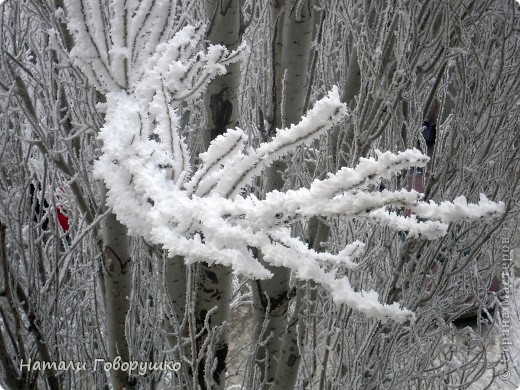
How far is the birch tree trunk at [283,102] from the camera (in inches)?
Answer: 64.4

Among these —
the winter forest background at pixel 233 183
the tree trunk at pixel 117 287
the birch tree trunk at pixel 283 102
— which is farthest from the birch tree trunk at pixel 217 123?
the tree trunk at pixel 117 287

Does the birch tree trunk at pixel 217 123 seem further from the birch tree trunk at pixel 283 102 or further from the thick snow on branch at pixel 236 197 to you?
the thick snow on branch at pixel 236 197

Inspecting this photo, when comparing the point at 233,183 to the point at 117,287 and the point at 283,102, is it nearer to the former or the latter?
the point at 283,102

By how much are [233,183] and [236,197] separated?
3 cm

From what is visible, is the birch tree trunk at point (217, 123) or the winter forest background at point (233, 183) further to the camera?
the birch tree trunk at point (217, 123)

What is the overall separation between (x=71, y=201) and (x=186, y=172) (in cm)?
191

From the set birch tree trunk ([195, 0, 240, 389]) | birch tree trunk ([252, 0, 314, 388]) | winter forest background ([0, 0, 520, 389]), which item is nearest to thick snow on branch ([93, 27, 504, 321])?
winter forest background ([0, 0, 520, 389])

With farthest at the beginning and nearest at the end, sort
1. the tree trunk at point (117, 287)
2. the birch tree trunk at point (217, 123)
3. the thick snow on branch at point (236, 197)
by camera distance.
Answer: the tree trunk at point (117, 287), the birch tree trunk at point (217, 123), the thick snow on branch at point (236, 197)

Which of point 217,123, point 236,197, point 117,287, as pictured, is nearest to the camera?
point 236,197

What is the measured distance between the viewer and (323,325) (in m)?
2.65

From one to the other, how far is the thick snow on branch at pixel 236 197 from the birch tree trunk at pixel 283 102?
856 millimetres

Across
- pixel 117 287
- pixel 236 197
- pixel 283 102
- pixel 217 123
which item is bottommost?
pixel 236 197

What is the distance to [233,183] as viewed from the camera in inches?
29.4

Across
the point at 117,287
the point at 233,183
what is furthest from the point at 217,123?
the point at 233,183
